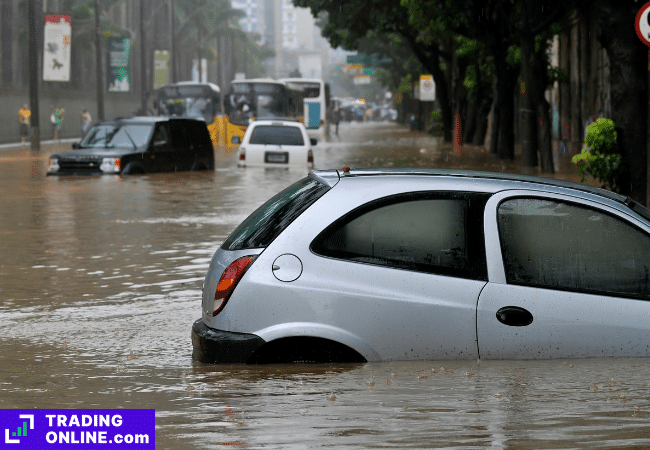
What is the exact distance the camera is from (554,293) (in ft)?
19.9

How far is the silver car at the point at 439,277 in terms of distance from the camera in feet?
19.7

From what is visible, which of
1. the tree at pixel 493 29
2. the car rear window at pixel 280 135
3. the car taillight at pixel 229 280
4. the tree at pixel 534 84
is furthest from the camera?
the tree at pixel 493 29

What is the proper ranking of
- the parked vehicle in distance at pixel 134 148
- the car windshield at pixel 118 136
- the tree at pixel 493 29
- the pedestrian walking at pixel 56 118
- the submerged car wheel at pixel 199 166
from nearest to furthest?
the parked vehicle in distance at pixel 134 148, the car windshield at pixel 118 136, the submerged car wheel at pixel 199 166, the tree at pixel 493 29, the pedestrian walking at pixel 56 118

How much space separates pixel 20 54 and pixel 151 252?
52349 mm

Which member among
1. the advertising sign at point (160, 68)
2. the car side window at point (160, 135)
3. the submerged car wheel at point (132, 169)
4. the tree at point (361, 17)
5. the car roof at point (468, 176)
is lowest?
the submerged car wheel at point (132, 169)

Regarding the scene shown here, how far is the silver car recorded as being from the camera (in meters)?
6.00

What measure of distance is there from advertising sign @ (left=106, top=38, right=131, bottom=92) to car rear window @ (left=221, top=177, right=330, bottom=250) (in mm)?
56737

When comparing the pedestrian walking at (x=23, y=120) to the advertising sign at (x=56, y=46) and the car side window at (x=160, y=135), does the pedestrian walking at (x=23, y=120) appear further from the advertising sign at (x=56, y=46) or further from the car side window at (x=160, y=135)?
the car side window at (x=160, y=135)

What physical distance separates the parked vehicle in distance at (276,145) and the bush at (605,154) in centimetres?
1185

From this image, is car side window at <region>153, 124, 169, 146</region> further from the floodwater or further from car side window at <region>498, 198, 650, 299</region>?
car side window at <region>498, 198, 650, 299</region>

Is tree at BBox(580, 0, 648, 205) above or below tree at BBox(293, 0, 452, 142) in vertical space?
below

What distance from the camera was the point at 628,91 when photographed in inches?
693

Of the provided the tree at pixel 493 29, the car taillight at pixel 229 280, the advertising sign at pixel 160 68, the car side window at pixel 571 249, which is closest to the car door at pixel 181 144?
the tree at pixel 493 29

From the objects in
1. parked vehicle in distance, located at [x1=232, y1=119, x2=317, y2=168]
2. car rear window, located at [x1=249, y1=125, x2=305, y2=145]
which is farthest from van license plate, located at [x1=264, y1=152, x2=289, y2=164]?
car rear window, located at [x1=249, y1=125, x2=305, y2=145]
